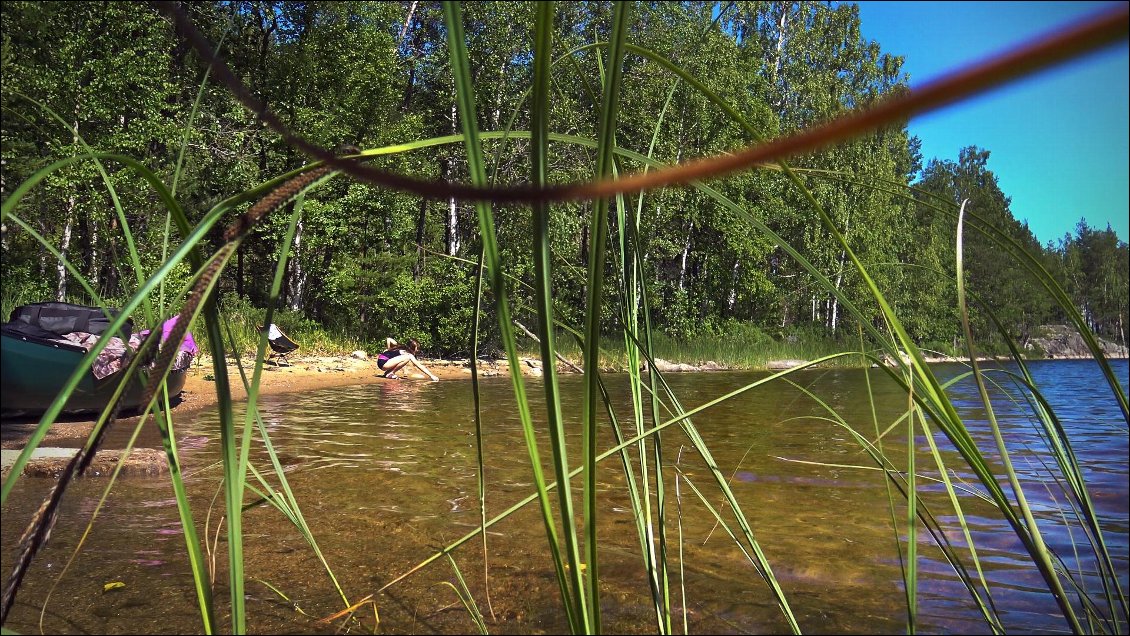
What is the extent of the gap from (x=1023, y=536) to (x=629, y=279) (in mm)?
731

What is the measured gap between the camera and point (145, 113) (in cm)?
1533

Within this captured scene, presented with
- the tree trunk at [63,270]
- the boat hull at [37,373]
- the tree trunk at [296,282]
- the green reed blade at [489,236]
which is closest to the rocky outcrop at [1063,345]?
the tree trunk at [296,282]

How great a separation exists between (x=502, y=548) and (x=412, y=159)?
55.2ft

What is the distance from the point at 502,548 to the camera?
9.43ft

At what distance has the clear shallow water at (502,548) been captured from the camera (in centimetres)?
216

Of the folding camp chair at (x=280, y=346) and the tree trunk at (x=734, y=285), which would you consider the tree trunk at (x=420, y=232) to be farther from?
the tree trunk at (x=734, y=285)

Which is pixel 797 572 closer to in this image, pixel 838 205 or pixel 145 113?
pixel 145 113

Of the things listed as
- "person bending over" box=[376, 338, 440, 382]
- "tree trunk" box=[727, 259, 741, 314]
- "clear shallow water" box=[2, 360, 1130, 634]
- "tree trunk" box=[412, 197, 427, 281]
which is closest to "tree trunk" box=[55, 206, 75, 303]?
"person bending over" box=[376, 338, 440, 382]

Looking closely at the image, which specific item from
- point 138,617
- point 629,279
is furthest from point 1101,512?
point 138,617

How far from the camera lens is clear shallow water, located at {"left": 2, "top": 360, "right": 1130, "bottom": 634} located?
216 centimetres

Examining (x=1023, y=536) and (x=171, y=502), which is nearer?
(x=1023, y=536)

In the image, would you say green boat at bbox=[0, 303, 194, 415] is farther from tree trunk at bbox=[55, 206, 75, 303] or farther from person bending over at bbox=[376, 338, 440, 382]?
tree trunk at bbox=[55, 206, 75, 303]

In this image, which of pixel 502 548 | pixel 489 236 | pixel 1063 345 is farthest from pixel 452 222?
pixel 1063 345

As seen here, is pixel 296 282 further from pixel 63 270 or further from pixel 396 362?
pixel 396 362
